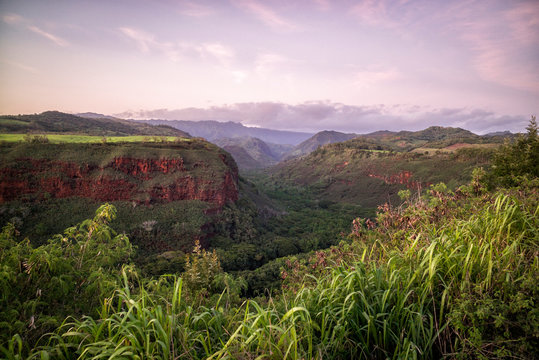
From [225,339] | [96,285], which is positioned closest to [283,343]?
[225,339]

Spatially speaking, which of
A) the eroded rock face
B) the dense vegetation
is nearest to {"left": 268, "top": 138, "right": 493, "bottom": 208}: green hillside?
the eroded rock face

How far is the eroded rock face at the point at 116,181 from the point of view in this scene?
36.3 m

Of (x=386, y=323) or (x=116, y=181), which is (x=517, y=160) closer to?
(x=386, y=323)

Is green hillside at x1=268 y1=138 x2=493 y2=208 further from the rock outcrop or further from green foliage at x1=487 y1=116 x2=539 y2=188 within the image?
the rock outcrop

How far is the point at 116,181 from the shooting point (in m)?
41.3

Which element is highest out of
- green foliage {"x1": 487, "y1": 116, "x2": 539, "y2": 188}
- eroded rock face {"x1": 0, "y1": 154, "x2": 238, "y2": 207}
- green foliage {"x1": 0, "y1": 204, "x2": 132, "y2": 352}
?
green foliage {"x1": 487, "y1": 116, "x2": 539, "y2": 188}

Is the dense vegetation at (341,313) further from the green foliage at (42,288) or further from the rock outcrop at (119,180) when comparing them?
the rock outcrop at (119,180)

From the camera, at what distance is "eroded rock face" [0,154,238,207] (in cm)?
3628

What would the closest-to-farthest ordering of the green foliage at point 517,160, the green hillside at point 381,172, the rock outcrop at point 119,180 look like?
the green foliage at point 517,160 < the rock outcrop at point 119,180 < the green hillside at point 381,172

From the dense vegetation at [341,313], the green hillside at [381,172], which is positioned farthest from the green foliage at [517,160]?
the green hillside at [381,172]

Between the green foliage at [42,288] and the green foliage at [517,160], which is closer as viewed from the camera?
the green foliage at [42,288]

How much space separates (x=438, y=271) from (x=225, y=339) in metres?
3.14

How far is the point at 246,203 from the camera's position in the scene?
2334 inches

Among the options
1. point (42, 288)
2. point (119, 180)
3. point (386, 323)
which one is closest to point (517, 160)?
point (386, 323)
